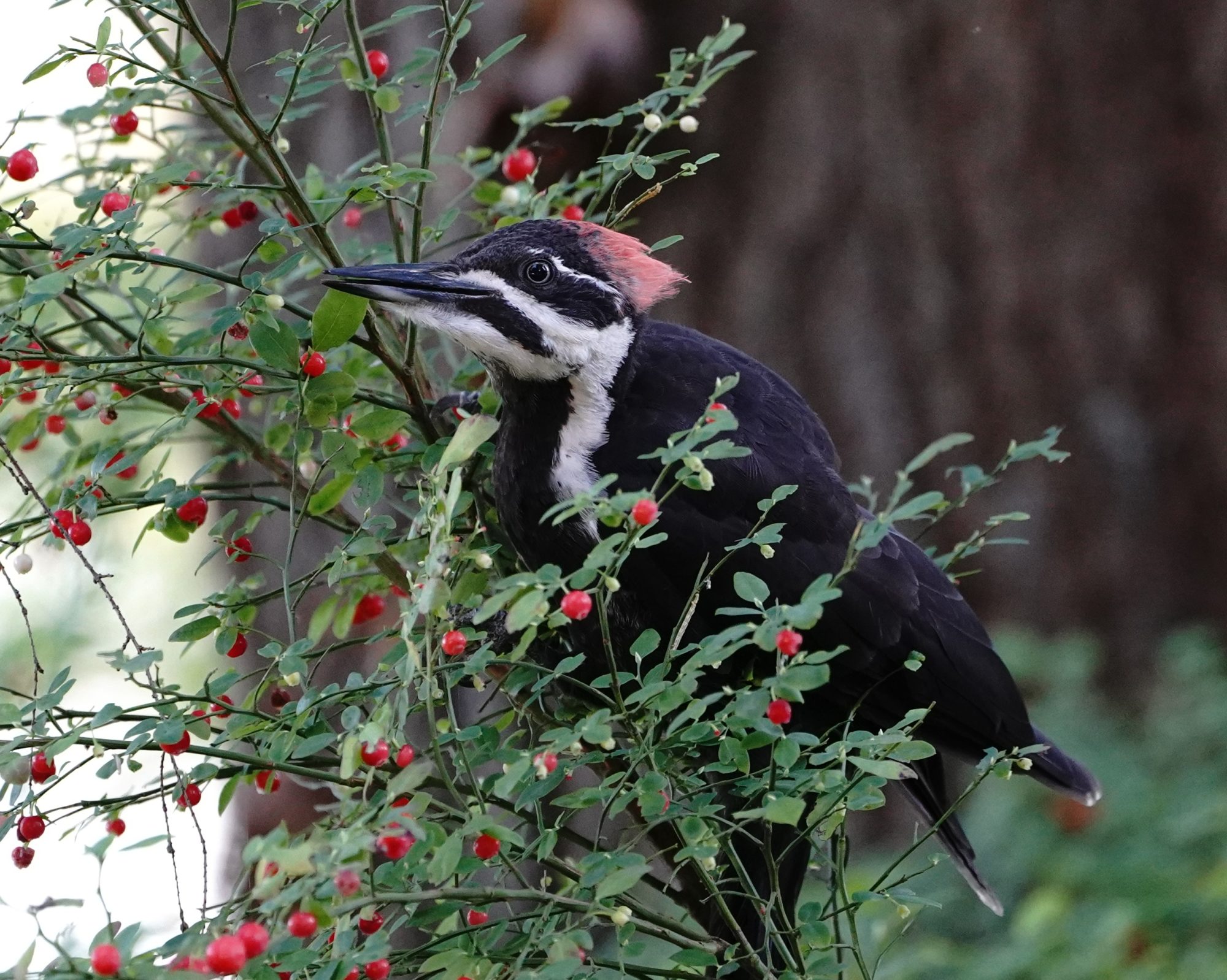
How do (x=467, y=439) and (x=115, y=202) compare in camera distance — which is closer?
(x=467, y=439)

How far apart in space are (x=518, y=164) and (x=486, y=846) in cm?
101

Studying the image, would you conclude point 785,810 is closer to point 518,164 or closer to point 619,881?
point 619,881

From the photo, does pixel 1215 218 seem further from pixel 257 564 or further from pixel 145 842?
pixel 145 842

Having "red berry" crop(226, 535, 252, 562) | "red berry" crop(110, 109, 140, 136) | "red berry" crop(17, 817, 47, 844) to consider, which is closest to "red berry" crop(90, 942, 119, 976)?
"red berry" crop(17, 817, 47, 844)

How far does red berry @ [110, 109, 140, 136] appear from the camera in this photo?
61.4 inches

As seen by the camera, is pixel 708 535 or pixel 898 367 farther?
pixel 898 367

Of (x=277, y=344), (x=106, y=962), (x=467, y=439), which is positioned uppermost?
(x=277, y=344)

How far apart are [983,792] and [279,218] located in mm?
3109

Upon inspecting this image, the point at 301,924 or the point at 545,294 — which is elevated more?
A: the point at 545,294

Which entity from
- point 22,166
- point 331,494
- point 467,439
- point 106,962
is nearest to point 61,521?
point 331,494

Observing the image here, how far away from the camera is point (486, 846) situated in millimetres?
1164

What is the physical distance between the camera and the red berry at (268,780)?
1343mm

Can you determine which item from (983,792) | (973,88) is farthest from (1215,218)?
(983,792)

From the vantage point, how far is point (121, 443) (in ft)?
4.79
